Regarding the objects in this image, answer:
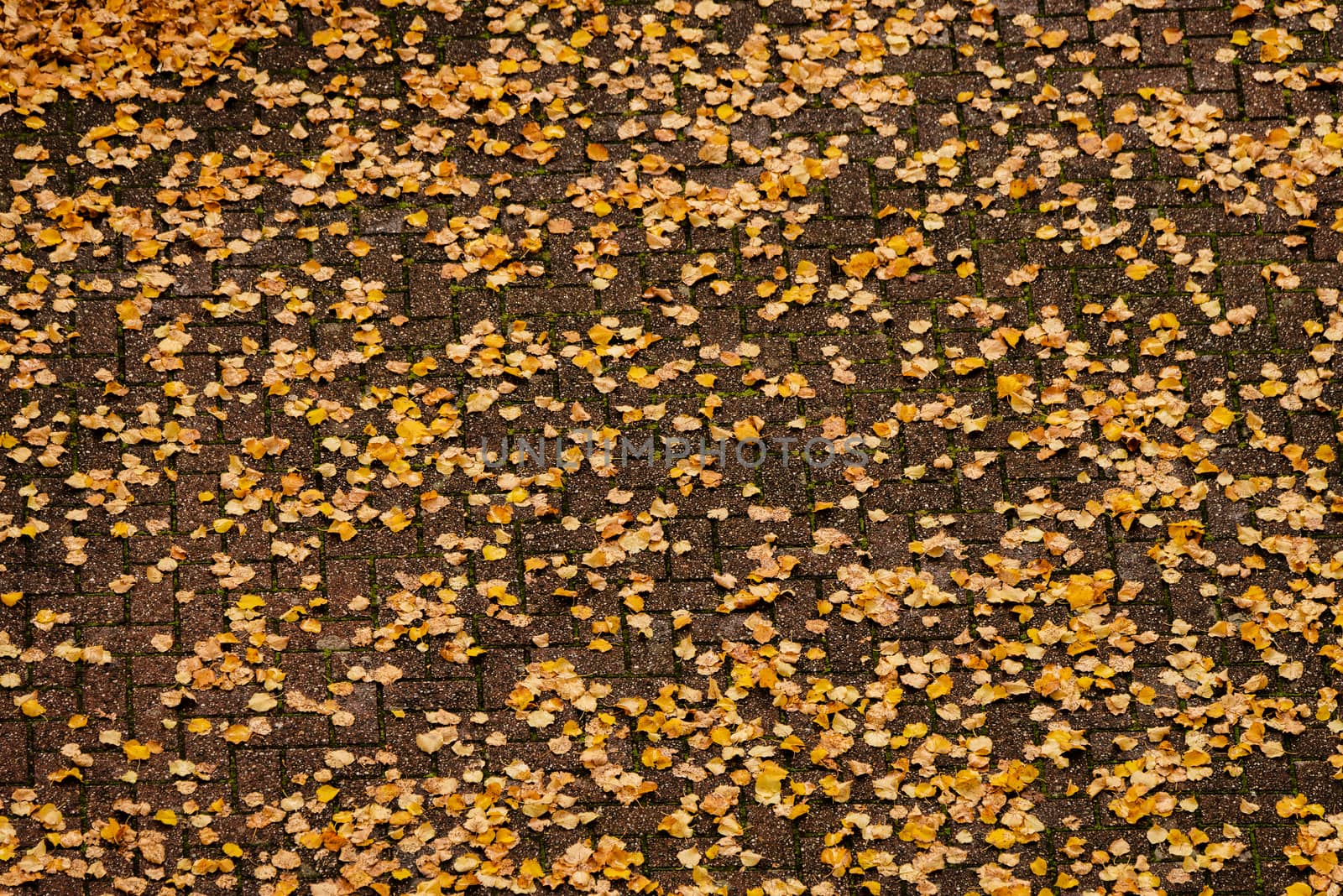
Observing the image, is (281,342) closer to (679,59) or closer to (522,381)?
(522,381)

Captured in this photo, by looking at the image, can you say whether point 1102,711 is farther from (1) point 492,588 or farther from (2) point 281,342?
(2) point 281,342

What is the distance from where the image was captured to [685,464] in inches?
153

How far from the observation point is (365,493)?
3.85 meters

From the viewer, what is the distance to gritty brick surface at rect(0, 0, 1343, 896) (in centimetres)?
374

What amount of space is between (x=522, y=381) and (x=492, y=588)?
0.80 meters

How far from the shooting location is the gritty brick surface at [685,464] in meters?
3.74

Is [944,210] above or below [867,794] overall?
above

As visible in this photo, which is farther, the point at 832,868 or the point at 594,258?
the point at 594,258

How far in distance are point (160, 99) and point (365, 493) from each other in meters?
1.82

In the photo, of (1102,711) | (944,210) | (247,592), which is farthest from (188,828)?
(944,210)

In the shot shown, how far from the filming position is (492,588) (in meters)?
3.81

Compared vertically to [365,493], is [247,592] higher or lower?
lower

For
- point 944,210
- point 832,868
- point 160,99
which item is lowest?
point 832,868

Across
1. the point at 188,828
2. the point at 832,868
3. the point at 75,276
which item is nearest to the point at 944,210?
the point at 832,868
